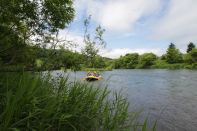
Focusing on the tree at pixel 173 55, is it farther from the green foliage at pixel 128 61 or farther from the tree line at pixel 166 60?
the green foliage at pixel 128 61

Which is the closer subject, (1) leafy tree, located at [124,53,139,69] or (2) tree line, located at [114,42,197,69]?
(2) tree line, located at [114,42,197,69]

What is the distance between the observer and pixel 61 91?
643 centimetres

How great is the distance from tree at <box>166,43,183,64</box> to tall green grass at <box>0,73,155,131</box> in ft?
378

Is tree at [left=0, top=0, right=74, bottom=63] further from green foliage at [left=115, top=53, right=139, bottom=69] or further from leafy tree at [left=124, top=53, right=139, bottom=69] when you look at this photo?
green foliage at [left=115, top=53, right=139, bottom=69]

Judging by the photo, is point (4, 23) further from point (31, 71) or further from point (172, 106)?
point (172, 106)

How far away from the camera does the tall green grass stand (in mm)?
3976

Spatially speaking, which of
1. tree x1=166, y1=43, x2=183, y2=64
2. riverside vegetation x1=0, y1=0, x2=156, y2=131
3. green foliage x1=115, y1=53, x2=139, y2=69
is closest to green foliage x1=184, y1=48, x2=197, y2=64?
tree x1=166, y1=43, x2=183, y2=64

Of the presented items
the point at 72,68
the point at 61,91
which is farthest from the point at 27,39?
the point at 61,91

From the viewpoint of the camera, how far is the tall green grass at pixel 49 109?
13.0 ft

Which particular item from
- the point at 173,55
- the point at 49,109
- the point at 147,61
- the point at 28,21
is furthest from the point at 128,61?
the point at 49,109

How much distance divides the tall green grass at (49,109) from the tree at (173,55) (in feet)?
378

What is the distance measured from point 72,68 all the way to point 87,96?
123 cm

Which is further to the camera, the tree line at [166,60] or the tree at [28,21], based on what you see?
the tree line at [166,60]

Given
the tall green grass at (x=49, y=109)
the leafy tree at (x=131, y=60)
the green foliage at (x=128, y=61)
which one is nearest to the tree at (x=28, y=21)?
the tall green grass at (x=49, y=109)
